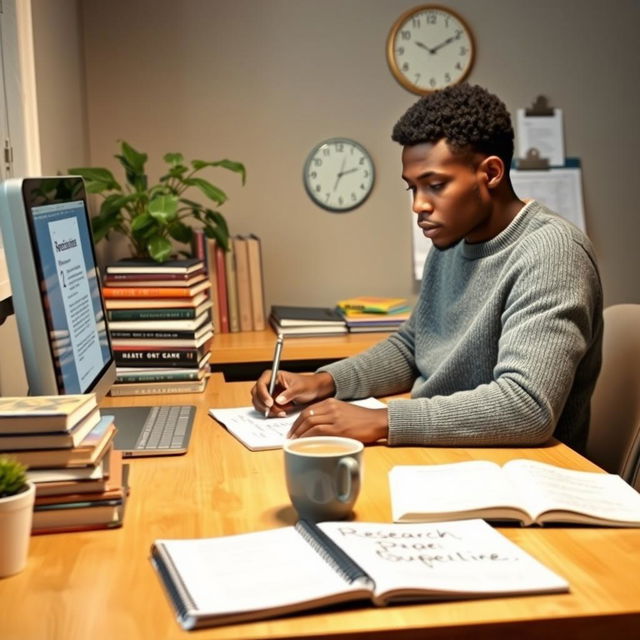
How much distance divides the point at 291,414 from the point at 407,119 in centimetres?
62

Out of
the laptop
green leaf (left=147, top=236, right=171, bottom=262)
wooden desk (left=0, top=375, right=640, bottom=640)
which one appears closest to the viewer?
wooden desk (left=0, top=375, right=640, bottom=640)

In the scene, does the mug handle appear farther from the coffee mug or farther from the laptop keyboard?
the laptop keyboard

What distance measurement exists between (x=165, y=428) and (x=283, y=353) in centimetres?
112

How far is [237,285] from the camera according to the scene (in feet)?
9.85

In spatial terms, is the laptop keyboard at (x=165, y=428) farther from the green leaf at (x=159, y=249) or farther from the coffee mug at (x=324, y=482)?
the green leaf at (x=159, y=249)

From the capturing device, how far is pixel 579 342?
5.03 feet

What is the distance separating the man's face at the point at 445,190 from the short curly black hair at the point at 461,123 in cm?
2

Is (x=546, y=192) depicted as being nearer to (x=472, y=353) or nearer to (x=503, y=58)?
(x=503, y=58)

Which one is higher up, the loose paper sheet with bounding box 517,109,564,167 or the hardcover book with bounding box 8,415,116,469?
the loose paper sheet with bounding box 517,109,564,167

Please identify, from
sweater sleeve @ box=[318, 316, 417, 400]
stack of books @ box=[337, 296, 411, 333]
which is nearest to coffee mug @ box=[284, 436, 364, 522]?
sweater sleeve @ box=[318, 316, 417, 400]

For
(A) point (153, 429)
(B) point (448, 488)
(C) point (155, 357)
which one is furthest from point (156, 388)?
(B) point (448, 488)

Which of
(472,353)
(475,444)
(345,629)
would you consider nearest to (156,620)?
(345,629)

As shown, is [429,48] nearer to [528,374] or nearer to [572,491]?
[528,374]

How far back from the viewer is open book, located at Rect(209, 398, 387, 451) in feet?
4.88
